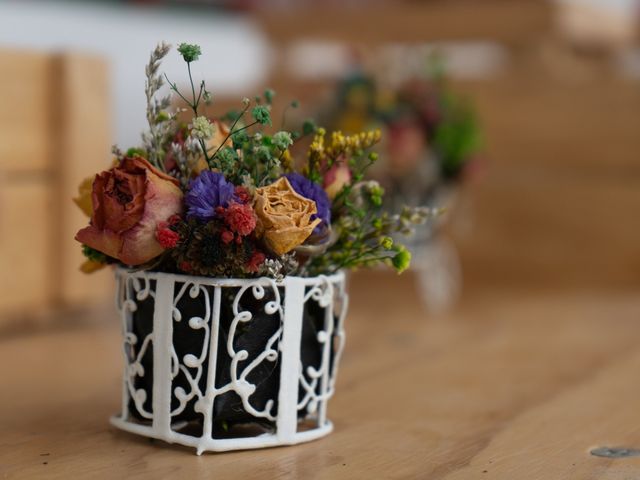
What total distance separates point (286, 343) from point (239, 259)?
114mm

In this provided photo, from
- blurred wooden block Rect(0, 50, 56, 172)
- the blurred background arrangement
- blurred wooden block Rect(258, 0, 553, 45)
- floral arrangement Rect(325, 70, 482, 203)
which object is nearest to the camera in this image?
the blurred background arrangement

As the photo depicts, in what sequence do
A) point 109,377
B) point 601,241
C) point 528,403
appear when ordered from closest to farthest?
1. point 528,403
2. point 109,377
3. point 601,241

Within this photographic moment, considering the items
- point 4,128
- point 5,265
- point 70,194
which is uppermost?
point 4,128

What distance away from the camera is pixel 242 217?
0.93m

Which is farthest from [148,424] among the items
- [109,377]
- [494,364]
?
[494,364]

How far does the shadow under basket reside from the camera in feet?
3.24

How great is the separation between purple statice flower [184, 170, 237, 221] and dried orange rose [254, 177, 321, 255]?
1.3 inches

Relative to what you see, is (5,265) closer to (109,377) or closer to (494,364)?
(109,377)

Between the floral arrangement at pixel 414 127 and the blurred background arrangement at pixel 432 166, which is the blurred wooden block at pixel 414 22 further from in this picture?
the floral arrangement at pixel 414 127

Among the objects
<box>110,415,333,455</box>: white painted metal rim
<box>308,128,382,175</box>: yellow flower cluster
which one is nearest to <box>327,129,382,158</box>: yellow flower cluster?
<box>308,128,382,175</box>: yellow flower cluster

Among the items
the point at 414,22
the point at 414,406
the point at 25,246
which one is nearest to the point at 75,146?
the point at 25,246

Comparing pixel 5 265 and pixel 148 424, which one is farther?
pixel 5 265

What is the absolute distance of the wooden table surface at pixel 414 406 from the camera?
986 mm

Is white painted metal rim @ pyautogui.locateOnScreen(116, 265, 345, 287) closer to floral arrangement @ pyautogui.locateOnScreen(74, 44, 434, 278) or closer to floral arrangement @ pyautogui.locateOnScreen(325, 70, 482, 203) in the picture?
floral arrangement @ pyautogui.locateOnScreen(74, 44, 434, 278)
